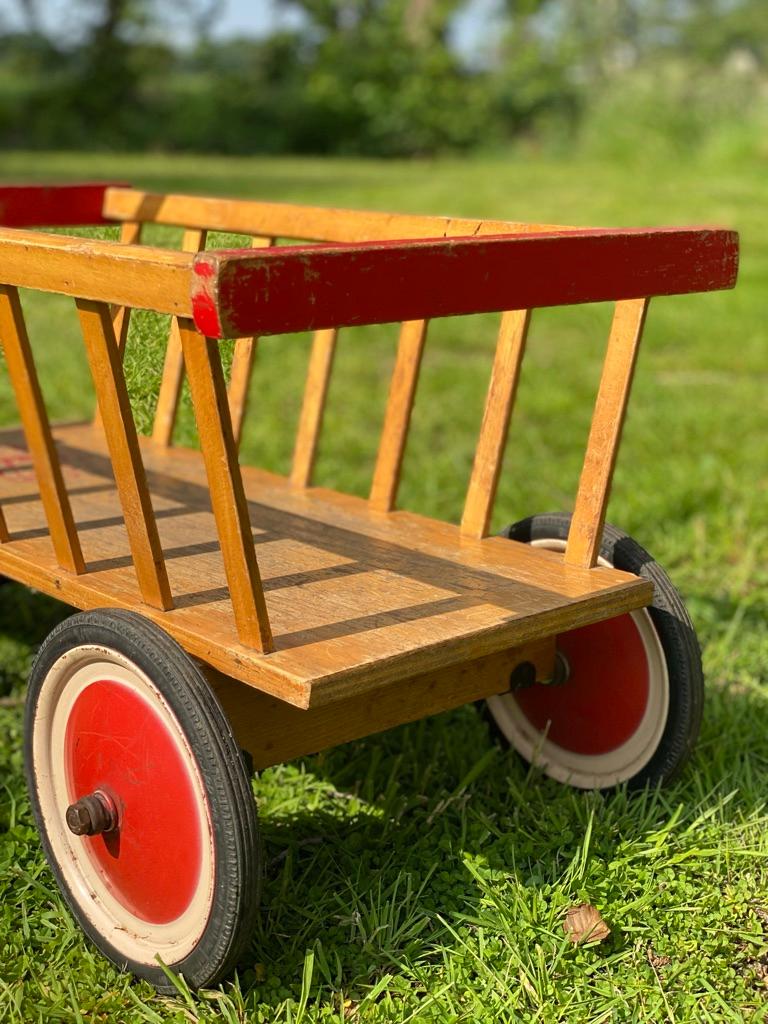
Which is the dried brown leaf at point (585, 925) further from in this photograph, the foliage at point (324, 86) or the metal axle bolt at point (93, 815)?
the foliage at point (324, 86)

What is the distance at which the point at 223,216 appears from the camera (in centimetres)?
303

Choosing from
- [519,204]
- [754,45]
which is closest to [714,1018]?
[519,204]

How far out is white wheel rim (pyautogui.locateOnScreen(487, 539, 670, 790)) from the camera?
232 cm

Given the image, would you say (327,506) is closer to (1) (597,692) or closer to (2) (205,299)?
(1) (597,692)

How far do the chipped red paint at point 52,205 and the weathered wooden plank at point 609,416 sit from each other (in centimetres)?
164

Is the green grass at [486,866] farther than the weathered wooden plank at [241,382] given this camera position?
No

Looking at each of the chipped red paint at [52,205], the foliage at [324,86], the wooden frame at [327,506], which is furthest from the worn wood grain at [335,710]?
the foliage at [324,86]

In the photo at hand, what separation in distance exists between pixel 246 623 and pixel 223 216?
4.64ft

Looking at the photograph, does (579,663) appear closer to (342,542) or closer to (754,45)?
(342,542)

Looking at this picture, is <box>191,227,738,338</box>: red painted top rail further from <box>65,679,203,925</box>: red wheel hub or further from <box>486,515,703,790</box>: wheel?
<box>65,679,203,925</box>: red wheel hub

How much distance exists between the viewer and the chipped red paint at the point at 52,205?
3182 mm

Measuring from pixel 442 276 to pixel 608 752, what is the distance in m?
1.04

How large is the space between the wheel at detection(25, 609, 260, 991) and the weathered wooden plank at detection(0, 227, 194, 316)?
48 cm

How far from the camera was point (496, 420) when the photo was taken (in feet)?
8.05
